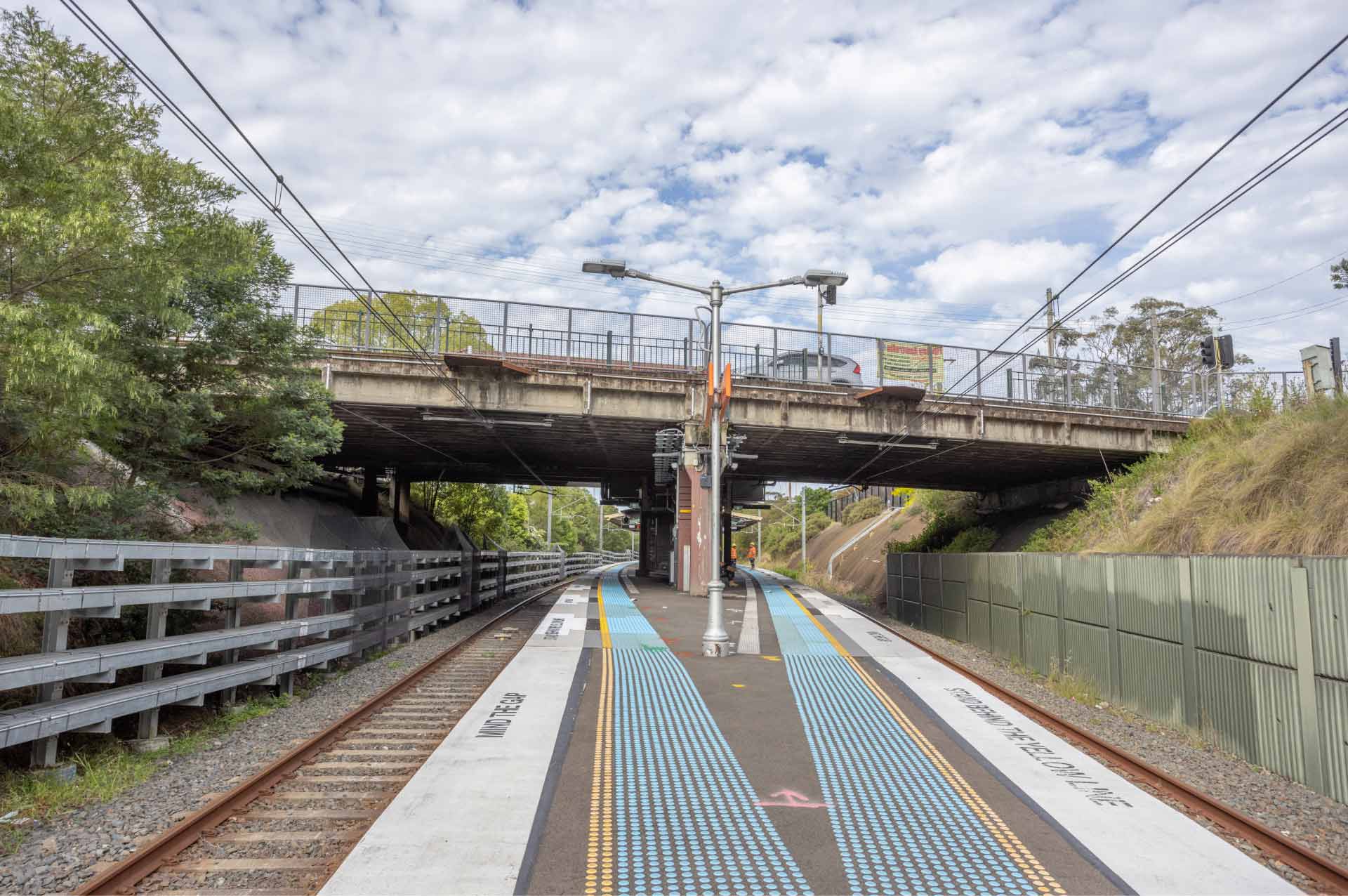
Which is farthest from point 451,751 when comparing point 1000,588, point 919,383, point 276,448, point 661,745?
point 919,383

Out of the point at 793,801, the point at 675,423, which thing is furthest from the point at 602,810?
the point at 675,423

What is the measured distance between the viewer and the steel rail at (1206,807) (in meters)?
5.03

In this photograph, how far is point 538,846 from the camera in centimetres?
520

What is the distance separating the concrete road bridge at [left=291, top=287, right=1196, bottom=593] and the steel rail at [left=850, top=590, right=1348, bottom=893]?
42.1 ft

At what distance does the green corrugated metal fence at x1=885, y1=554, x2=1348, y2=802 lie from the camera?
6.95m

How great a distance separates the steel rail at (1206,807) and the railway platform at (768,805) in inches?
9.8

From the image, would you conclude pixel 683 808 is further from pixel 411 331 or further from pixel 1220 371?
pixel 1220 371

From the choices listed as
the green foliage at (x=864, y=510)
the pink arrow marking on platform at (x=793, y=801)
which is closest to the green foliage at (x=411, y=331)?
the pink arrow marking on platform at (x=793, y=801)

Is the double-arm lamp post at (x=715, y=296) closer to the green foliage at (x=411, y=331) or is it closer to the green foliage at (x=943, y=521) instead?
the green foliage at (x=411, y=331)

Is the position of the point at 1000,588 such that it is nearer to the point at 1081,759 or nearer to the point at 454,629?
the point at 1081,759

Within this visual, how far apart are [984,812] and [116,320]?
12.8m

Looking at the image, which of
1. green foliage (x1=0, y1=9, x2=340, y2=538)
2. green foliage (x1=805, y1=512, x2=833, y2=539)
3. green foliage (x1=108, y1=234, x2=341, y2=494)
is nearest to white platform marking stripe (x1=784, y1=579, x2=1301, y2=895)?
green foliage (x1=0, y1=9, x2=340, y2=538)

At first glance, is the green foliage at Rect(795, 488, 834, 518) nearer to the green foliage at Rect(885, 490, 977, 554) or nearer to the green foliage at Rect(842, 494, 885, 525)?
the green foliage at Rect(842, 494, 885, 525)

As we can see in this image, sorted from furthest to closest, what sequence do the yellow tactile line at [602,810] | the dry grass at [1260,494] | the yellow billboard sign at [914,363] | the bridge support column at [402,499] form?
the bridge support column at [402,499]
the yellow billboard sign at [914,363]
the dry grass at [1260,494]
the yellow tactile line at [602,810]
